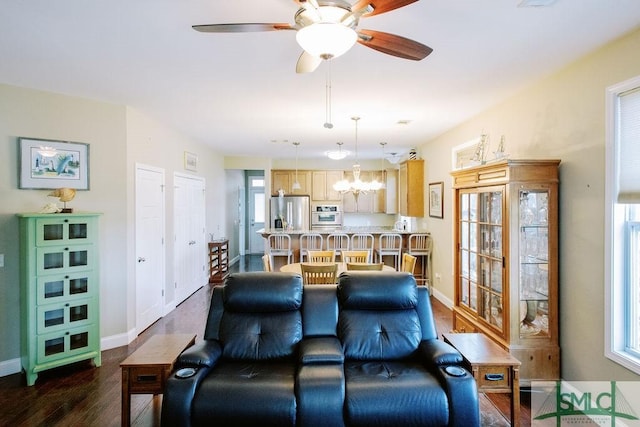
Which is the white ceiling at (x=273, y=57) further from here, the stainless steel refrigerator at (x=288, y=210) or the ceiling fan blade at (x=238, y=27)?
the stainless steel refrigerator at (x=288, y=210)

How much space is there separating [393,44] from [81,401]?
348 cm

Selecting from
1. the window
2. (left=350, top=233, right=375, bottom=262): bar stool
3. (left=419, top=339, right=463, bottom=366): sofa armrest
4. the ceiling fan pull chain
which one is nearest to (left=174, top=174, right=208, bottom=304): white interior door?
the ceiling fan pull chain

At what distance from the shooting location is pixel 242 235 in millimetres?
10898

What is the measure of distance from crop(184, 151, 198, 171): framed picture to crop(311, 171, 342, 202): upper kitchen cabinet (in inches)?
120

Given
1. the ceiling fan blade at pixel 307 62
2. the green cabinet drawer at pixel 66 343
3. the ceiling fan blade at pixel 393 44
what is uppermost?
the ceiling fan blade at pixel 307 62

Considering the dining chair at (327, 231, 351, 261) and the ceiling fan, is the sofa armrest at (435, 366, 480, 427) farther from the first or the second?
the dining chair at (327, 231, 351, 261)

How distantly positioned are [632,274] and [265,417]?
8.48ft

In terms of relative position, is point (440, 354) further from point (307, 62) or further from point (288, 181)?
point (288, 181)

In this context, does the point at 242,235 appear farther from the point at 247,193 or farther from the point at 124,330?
the point at 124,330

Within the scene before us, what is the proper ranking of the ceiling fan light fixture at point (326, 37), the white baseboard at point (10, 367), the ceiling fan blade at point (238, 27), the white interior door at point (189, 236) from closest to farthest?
the ceiling fan light fixture at point (326, 37) → the ceiling fan blade at point (238, 27) → the white baseboard at point (10, 367) → the white interior door at point (189, 236)

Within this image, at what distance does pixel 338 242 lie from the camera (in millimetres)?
5871

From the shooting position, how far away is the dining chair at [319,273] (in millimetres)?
3689

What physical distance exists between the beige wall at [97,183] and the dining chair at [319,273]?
6.89 feet

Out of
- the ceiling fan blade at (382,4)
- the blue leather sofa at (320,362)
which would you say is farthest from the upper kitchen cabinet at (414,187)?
the ceiling fan blade at (382,4)
